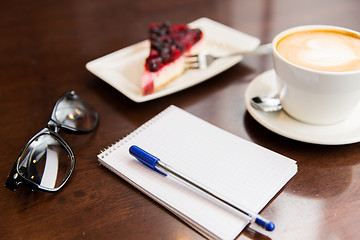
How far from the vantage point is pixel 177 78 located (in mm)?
916

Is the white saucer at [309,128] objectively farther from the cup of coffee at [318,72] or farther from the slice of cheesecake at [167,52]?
the slice of cheesecake at [167,52]

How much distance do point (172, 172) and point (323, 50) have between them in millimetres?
362

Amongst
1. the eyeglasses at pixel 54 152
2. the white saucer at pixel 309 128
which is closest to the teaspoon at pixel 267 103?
the white saucer at pixel 309 128

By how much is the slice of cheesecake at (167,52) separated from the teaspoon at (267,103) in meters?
0.23

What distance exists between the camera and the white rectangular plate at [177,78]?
850 mm

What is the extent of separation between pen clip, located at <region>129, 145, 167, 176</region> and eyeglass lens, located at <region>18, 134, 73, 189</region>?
0.12 m

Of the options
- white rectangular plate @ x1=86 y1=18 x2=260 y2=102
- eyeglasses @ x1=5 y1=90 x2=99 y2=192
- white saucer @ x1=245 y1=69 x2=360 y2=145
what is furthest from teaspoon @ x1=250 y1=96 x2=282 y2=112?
eyeglasses @ x1=5 y1=90 x2=99 y2=192

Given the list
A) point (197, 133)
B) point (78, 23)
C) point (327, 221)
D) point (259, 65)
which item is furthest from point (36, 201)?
point (78, 23)

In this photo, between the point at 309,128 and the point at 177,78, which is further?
the point at 177,78

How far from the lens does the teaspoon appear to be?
74cm

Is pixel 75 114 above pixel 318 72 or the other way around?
the other way around

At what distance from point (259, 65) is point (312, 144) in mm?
306

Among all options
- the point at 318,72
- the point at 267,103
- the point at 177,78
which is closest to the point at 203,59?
the point at 177,78

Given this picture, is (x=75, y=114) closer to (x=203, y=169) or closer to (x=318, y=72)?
(x=203, y=169)
